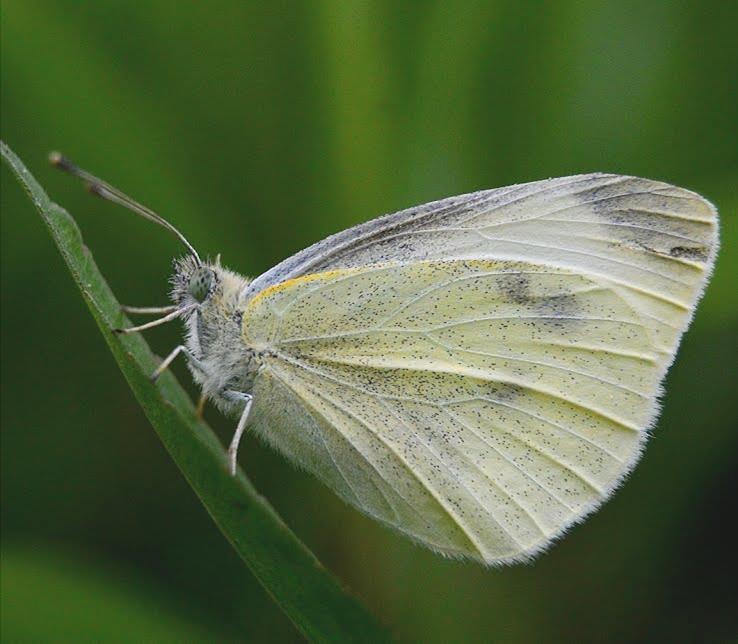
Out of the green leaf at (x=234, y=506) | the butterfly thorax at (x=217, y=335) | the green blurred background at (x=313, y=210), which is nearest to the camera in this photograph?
the green leaf at (x=234, y=506)

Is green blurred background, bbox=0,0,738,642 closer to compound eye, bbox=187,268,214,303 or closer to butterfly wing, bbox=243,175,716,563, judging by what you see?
butterfly wing, bbox=243,175,716,563

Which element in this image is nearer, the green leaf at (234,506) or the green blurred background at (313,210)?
the green leaf at (234,506)

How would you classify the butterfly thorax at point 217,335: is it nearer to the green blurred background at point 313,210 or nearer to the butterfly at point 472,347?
the butterfly at point 472,347

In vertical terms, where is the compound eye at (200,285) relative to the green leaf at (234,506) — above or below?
above

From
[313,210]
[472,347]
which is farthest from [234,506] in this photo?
[313,210]

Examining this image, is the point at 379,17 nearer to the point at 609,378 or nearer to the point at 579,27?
the point at 579,27

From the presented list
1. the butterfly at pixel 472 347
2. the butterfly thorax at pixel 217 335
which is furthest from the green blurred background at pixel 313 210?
the butterfly thorax at pixel 217 335

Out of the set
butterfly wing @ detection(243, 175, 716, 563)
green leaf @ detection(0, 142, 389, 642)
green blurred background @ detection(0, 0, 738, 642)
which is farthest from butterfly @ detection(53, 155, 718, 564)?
green leaf @ detection(0, 142, 389, 642)

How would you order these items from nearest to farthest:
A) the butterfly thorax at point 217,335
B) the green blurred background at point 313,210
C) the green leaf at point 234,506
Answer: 1. the green leaf at point 234,506
2. the butterfly thorax at point 217,335
3. the green blurred background at point 313,210
